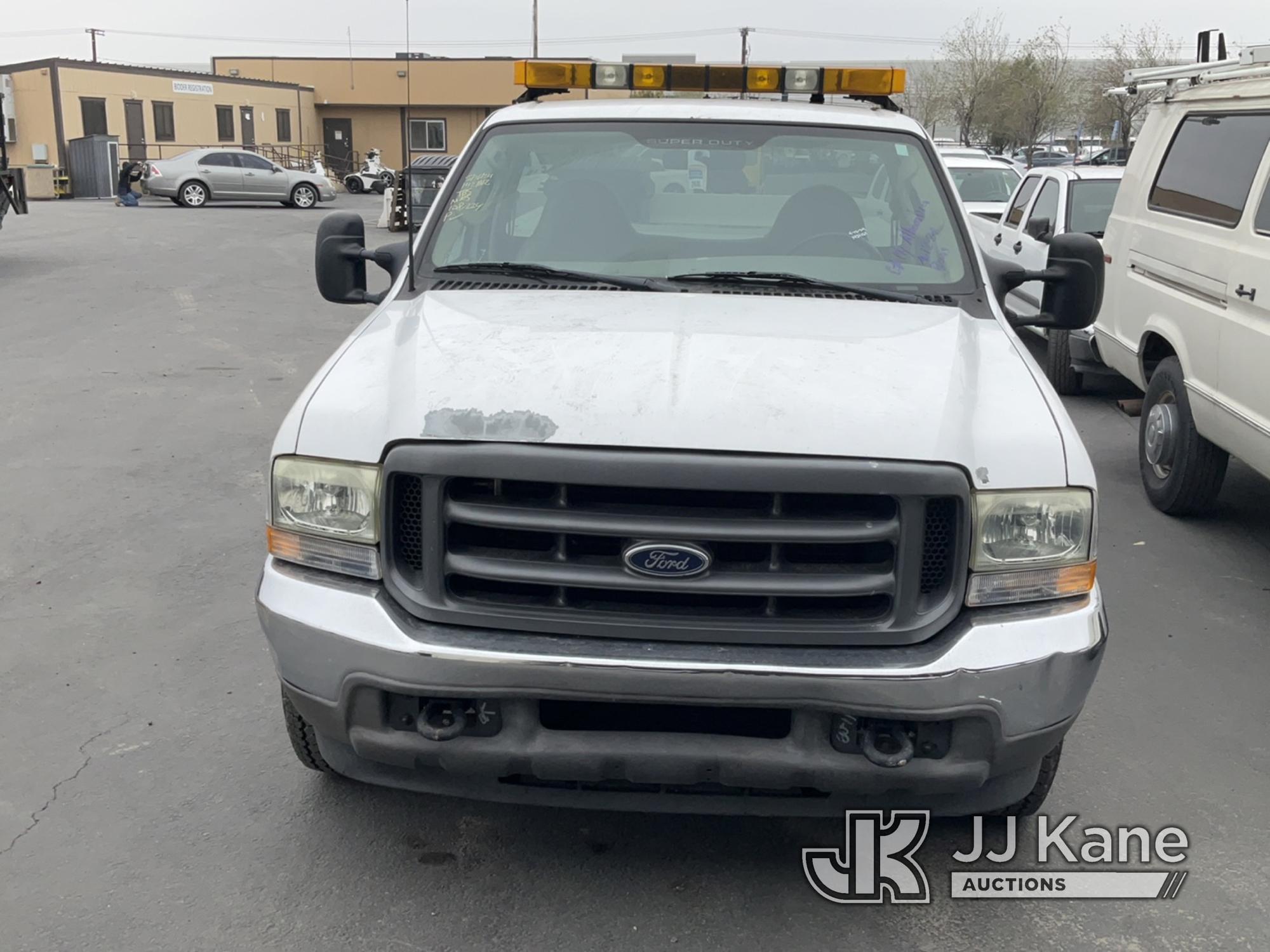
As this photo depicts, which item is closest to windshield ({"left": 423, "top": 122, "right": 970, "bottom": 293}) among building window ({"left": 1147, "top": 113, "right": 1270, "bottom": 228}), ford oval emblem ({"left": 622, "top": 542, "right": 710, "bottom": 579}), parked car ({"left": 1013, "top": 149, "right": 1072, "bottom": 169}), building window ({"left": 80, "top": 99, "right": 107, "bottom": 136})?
ford oval emblem ({"left": 622, "top": 542, "right": 710, "bottom": 579})

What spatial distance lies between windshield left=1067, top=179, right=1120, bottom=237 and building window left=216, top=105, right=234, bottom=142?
143 feet

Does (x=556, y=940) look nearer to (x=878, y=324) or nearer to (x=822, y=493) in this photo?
(x=822, y=493)

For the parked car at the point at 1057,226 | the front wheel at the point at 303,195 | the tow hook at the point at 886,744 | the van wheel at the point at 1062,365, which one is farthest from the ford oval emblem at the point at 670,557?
the front wheel at the point at 303,195

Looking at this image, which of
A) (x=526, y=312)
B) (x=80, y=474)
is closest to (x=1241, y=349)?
(x=526, y=312)

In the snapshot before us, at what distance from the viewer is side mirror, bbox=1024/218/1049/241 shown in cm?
960

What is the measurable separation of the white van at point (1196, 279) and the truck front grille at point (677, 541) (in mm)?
3208

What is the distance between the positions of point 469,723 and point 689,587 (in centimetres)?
59

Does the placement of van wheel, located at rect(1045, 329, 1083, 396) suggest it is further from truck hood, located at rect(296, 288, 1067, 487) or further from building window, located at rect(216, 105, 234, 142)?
building window, located at rect(216, 105, 234, 142)

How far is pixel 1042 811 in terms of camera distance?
11.7ft

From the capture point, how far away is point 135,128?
4484cm

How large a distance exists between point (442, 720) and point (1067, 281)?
99.7 inches

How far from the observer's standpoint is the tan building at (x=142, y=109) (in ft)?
137

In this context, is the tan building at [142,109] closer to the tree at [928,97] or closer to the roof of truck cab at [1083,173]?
the tree at [928,97]

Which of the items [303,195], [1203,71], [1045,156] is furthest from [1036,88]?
[1203,71]
